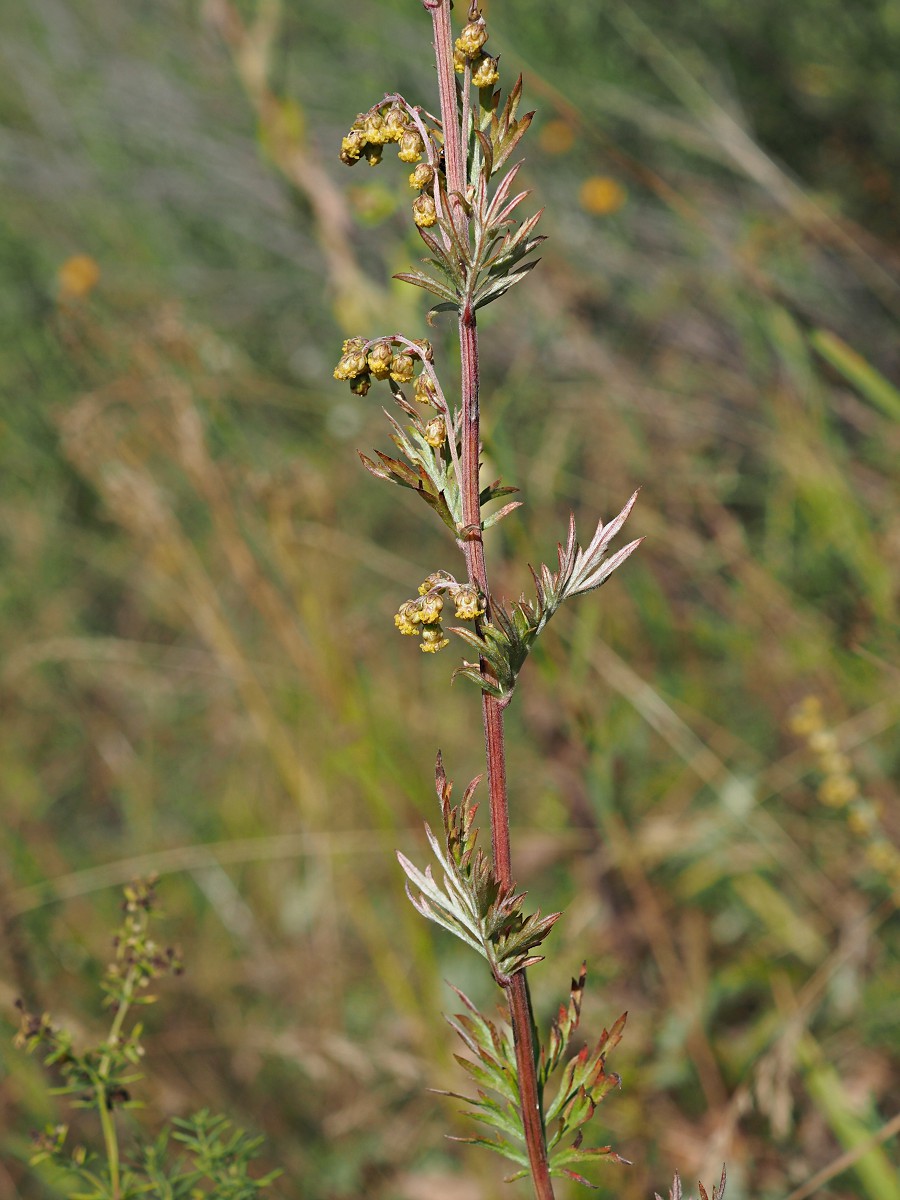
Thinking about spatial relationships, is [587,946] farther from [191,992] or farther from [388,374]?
[388,374]

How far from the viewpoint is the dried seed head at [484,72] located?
933 millimetres

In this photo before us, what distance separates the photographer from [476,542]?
0.95m

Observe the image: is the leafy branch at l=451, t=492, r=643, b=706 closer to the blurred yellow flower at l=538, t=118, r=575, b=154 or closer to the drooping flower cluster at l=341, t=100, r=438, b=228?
the drooping flower cluster at l=341, t=100, r=438, b=228

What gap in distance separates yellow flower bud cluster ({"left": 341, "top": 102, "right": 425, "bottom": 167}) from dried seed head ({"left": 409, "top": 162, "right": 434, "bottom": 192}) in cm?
3

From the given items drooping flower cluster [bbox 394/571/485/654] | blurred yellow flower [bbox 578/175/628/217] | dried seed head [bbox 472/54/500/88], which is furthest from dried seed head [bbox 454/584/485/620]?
blurred yellow flower [bbox 578/175/628/217]

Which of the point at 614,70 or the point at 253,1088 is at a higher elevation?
the point at 614,70

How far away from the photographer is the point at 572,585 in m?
1.01

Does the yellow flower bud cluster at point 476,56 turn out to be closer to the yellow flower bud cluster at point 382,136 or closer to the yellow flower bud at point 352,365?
the yellow flower bud cluster at point 382,136

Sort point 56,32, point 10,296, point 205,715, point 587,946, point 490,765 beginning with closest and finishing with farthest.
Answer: point 490,765 < point 587,946 < point 205,715 < point 10,296 < point 56,32

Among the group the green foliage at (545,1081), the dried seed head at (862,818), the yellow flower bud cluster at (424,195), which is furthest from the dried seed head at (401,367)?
the dried seed head at (862,818)

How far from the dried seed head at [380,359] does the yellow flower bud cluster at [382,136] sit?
161mm

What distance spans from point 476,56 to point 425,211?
0.16 metres

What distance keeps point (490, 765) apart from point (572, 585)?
19cm

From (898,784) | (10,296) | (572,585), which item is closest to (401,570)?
(898,784)
